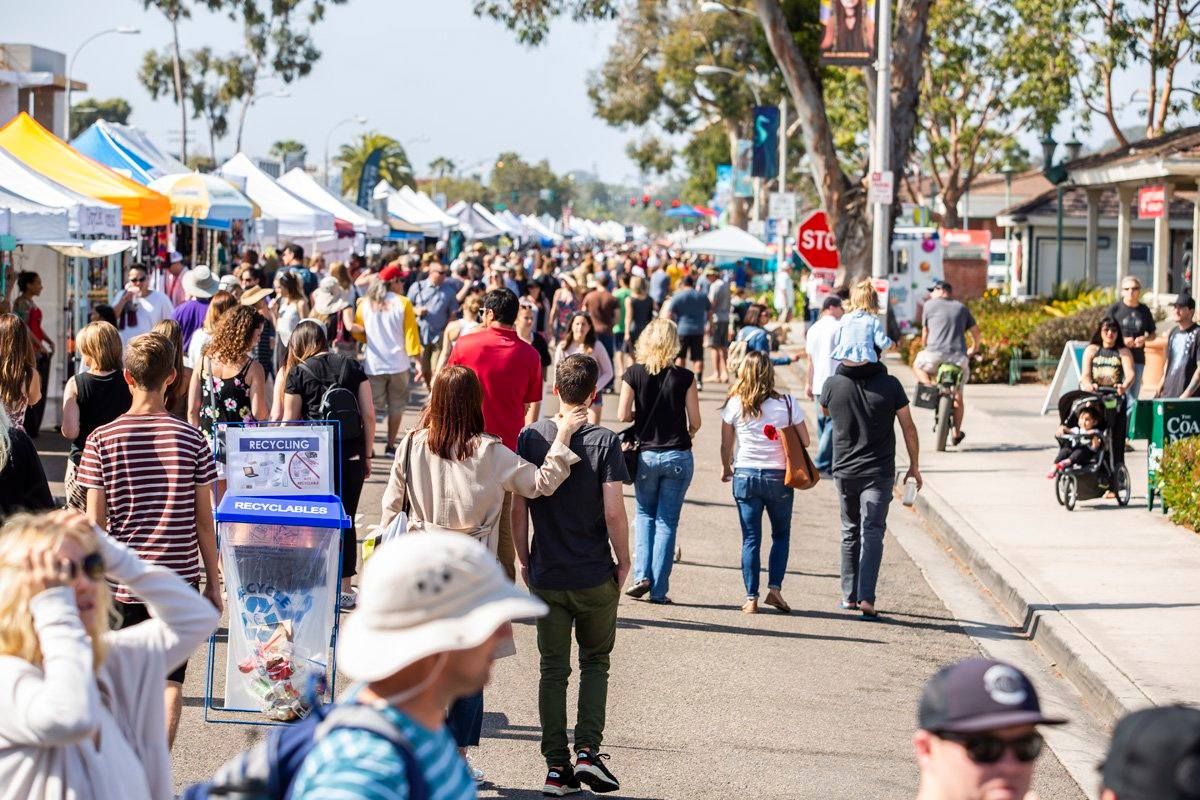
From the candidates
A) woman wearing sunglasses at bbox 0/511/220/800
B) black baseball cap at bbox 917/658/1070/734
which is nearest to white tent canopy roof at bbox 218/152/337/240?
woman wearing sunglasses at bbox 0/511/220/800

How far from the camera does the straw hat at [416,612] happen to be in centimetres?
283

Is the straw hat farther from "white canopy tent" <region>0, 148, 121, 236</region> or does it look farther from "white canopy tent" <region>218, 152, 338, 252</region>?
"white canopy tent" <region>218, 152, 338, 252</region>

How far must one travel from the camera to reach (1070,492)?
45.1ft

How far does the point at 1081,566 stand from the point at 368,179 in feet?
110

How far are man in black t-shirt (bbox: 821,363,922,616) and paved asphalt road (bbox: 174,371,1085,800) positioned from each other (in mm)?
449

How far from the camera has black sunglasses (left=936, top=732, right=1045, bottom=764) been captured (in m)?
2.93

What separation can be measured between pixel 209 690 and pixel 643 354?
3879mm

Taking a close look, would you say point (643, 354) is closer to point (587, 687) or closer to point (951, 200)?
point (587, 687)

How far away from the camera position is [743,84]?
63.5 meters

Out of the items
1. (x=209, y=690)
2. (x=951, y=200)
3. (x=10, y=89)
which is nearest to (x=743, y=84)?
(x=951, y=200)

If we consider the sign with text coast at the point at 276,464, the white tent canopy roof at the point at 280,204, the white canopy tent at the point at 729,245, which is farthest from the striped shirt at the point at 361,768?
the white canopy tent at the point at 729,245

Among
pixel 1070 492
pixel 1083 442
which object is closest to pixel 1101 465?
pixel 1083 442

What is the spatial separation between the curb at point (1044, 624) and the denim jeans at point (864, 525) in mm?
970

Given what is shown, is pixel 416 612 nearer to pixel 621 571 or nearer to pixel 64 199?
pixel 621 571
